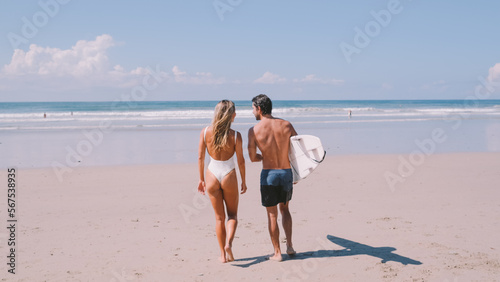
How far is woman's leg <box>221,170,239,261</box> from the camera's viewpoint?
4.37 meters

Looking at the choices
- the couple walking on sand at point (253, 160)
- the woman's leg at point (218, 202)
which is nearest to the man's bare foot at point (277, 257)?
the couple walking on sand at point (253, 160)

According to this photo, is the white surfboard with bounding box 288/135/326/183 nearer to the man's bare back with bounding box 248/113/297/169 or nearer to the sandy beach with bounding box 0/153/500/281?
the man's bare back with bounding box 248/113/297/169

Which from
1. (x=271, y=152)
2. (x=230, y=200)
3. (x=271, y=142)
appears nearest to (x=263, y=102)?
(x=271, y=142)

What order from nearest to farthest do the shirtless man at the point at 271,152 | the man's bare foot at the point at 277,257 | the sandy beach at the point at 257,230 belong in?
the sandy beach at the point at 257,230 → the shirtless man at the point at 271,152 → the man's bare foot at the point at 277,257

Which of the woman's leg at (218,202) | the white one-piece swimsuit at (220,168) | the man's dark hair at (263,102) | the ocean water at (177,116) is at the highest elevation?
the ocean water at (177,116)

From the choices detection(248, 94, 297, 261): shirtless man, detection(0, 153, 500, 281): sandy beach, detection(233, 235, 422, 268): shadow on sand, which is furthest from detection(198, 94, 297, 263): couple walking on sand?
detection(0, 153, 500, 281): sandy beach

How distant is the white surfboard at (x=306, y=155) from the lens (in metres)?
4.56

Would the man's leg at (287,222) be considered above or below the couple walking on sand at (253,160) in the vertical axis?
Result: below

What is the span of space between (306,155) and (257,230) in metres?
1.73

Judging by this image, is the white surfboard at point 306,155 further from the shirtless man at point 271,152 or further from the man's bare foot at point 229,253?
the man's bare foot at point 229,253

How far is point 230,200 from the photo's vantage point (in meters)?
4.46

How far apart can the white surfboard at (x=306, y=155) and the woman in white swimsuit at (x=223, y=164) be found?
66 centimetres

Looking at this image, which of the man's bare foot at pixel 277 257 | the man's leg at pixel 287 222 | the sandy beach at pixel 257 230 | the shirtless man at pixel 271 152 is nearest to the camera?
the sandy beach at pixel 257 230

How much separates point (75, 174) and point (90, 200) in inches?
110
